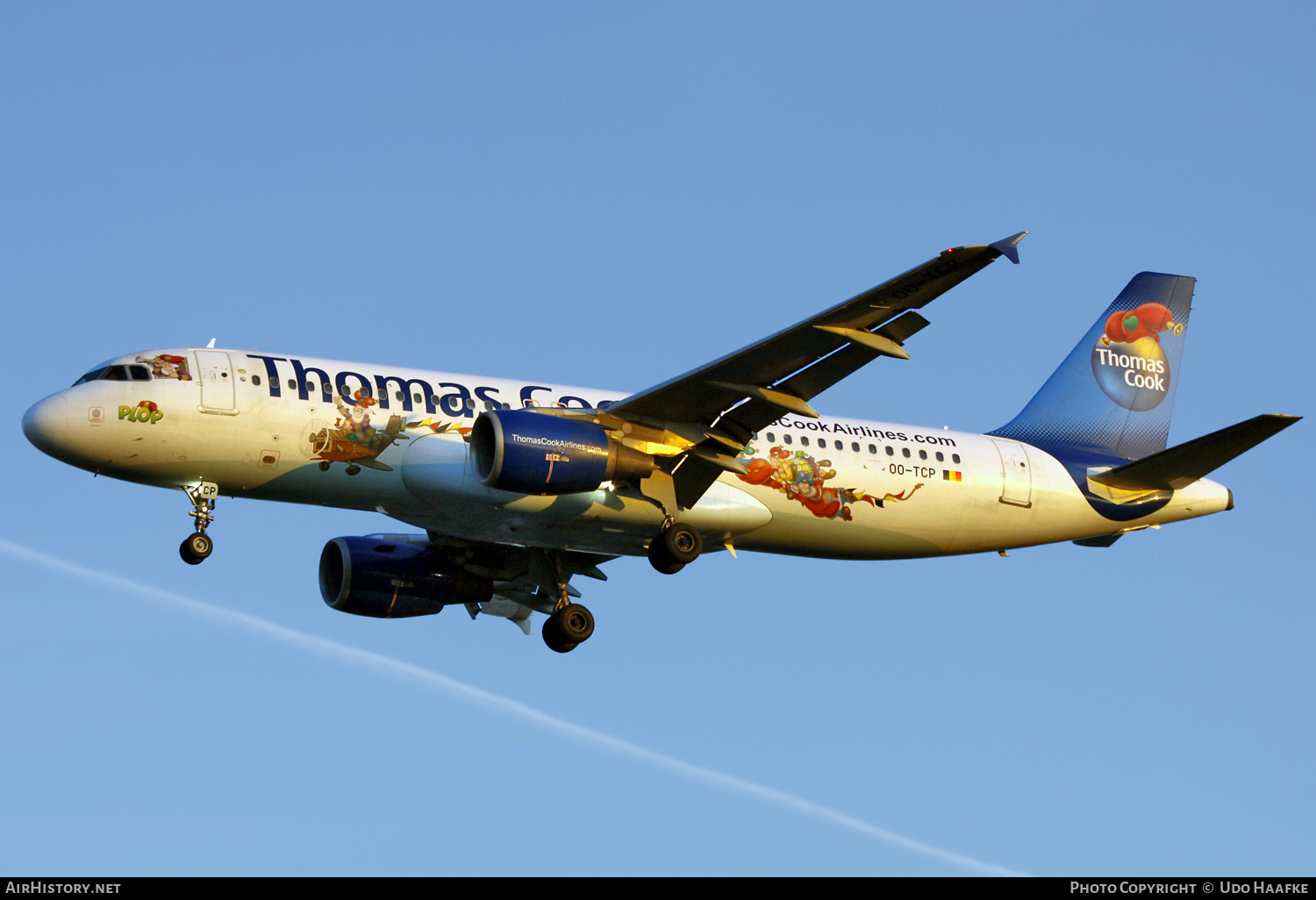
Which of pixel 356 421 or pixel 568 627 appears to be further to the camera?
pixel 568 627

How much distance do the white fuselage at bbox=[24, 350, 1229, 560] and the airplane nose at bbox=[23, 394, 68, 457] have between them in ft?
0.10

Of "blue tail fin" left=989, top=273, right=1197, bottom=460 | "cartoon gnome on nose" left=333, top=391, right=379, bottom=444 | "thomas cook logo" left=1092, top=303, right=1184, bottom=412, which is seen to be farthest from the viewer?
"thomas cook logo" left=1092, top=303, right=1184, bottom=412

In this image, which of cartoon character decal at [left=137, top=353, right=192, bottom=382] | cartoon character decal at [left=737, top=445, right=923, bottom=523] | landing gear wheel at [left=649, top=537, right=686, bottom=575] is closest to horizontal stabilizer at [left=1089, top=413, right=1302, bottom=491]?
cartoon character decal at [left=737, top=445, right=923, bottom=523]

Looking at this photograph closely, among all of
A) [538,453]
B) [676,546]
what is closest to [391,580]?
[676,546]

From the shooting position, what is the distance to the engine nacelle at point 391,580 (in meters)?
35.4

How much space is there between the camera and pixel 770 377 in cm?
3011

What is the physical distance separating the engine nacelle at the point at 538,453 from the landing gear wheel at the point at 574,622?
5.52 meters

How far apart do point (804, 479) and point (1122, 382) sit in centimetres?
1082

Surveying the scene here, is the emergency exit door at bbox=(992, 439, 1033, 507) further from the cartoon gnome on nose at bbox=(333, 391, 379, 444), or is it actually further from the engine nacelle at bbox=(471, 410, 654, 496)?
the cartoon gnome on nose at bbox=(333, 391, 379, 444)

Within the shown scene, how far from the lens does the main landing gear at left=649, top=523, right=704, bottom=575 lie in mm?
31672

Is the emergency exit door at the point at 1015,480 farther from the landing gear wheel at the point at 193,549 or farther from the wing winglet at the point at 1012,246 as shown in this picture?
the landing gear wheel at the point at 193,549

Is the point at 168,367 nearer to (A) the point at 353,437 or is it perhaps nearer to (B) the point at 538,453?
(A) the point at 353,437

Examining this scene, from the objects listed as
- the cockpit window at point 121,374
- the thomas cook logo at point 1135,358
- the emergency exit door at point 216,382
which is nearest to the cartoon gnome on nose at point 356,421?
the emergency exit door at point 216,382
